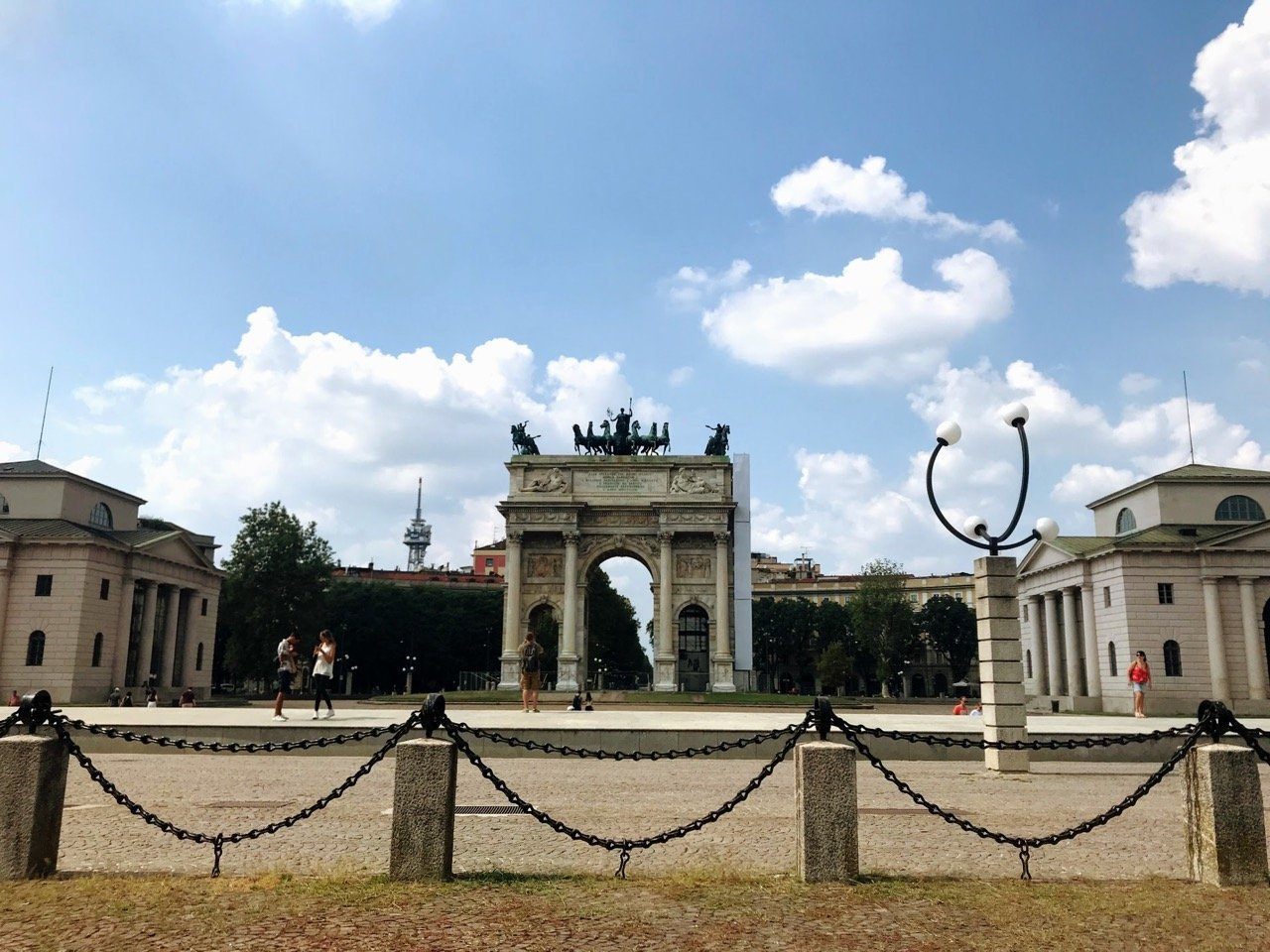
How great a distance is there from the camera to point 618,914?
21.1 feet

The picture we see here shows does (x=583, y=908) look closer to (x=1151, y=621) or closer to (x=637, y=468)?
(x=1151, y=621)

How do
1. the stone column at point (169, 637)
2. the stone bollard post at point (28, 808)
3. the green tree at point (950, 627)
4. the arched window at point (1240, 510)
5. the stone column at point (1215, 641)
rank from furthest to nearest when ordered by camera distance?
1. the green tree at point (950, 627)
2. the stone column at point (169, 637)
3. the arched window at point (1240, 510)
4. the stone column at point (1215, 641)
5. the stone bollard post at point (28, 808)

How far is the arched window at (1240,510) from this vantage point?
53.9 m

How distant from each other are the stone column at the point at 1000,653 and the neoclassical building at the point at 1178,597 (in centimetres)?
3574

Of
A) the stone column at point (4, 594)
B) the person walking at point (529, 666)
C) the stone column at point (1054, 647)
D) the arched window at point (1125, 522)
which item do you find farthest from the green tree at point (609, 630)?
the person walking at point (529, 666)

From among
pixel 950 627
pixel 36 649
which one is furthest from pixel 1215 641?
pixel 950 627

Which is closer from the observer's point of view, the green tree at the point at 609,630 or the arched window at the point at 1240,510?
the arched window at the point at 1240,510

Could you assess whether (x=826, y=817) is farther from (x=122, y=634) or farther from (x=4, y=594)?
(x=122, y=634)

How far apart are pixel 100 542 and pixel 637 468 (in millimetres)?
32886

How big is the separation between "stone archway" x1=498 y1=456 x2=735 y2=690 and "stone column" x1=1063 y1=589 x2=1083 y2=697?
2025 cm

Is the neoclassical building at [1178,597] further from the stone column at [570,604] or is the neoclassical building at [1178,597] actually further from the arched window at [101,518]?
the arched window at [101,518]

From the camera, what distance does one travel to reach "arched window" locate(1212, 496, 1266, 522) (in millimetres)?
53938

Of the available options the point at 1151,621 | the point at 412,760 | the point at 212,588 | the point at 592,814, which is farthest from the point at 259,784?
the point at 212,588

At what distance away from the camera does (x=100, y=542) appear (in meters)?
54.0
